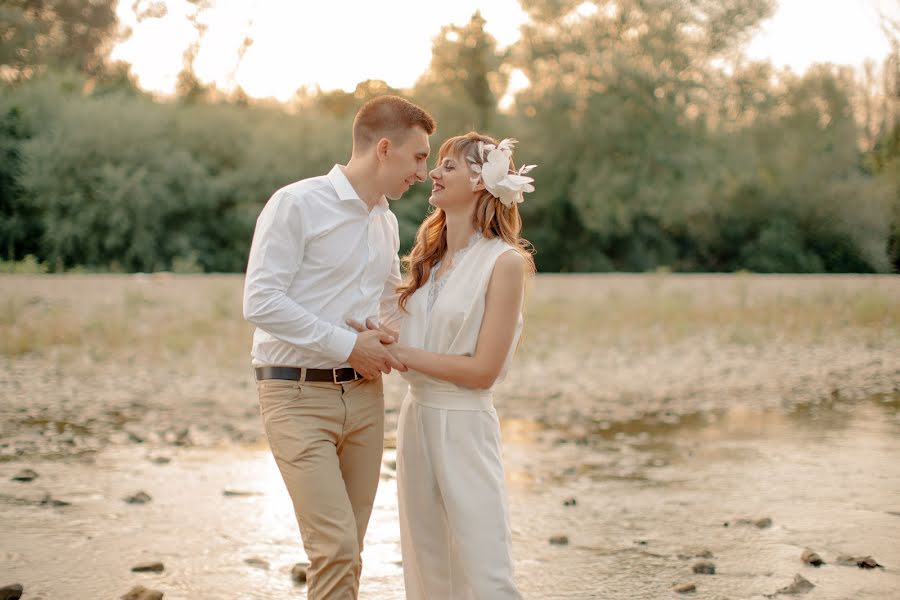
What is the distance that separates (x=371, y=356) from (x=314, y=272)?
1.20 feet

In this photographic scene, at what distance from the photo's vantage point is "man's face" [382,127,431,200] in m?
3.83

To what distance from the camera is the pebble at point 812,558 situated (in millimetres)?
5199

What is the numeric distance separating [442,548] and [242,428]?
6.05m

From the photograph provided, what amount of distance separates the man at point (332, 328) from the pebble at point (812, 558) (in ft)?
8.20

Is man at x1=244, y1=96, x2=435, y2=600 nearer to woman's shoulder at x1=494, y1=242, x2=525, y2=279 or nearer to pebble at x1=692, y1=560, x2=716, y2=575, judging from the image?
woman's shoulder at x1=494, y1=242, x2=525, y2=279

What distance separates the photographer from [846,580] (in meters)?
4.95

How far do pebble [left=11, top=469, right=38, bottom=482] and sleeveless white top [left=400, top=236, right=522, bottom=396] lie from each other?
4288mm

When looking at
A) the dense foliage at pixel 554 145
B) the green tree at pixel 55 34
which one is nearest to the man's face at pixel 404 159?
the dense foliage at pixel 554 145

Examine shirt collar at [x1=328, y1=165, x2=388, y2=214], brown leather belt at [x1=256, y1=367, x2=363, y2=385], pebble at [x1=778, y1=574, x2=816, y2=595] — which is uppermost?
shirt collar at [x1=328, y1=165, x2=388, y2=214]

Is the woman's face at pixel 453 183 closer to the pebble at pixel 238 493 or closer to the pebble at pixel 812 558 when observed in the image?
the pebble at pixel 812 558

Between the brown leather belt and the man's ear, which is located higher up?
the man's ear

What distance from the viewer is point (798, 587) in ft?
15.7

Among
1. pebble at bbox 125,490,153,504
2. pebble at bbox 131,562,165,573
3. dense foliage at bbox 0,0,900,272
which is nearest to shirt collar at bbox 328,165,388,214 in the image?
pebble at bbox 131,562,165,573

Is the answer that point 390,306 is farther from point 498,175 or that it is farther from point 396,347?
point 498,175
